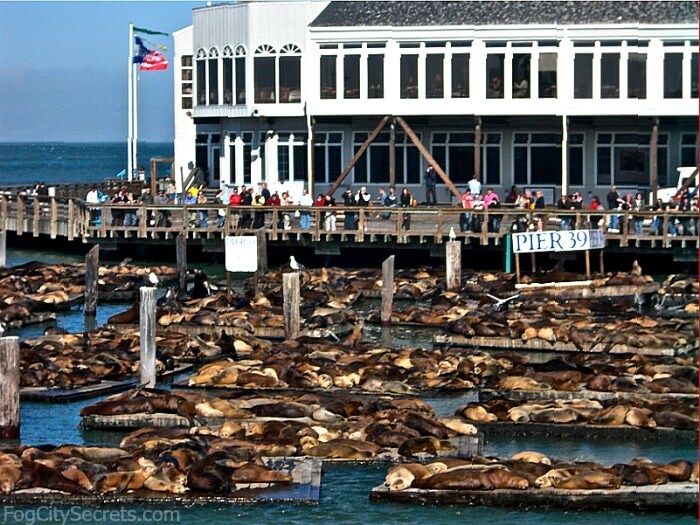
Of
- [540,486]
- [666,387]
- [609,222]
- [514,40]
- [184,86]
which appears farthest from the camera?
[184,86]

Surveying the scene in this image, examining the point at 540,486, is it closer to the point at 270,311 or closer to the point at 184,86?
the point at 270,311

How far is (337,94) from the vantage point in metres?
44.5

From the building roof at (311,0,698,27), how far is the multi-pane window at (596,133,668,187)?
3.36 m

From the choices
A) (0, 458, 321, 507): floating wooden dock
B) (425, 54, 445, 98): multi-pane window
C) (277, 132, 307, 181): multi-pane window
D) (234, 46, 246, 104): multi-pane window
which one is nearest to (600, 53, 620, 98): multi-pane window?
(425, 54, 445, 98): multi-pane window

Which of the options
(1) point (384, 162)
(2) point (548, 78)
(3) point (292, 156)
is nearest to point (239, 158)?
(3) point (292, 156)

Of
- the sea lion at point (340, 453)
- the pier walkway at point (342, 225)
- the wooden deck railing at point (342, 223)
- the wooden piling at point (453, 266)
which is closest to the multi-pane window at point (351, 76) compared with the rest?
the pier walkway at point (342, 225)

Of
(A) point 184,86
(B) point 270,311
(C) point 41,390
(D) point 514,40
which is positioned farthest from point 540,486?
(A) point 184,86

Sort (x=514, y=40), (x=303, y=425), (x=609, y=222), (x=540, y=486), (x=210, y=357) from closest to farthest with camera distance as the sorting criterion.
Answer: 1. (x=540, y=486)
2. (x=303, y=425)
3. (x=210, y=357)
4. (x=609, y=222)
5. (x=514, y=40)

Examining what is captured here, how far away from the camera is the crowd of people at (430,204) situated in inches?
1492

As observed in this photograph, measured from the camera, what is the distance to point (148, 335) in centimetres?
2314

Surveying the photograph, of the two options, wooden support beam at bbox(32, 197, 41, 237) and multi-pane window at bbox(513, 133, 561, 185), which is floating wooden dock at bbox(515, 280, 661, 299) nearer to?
multi-pane window at bbox(513, 133, 561, 185)

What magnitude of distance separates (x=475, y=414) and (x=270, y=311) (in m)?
11.1

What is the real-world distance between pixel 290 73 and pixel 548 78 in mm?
7723

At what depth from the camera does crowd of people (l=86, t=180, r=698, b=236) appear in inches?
1492
